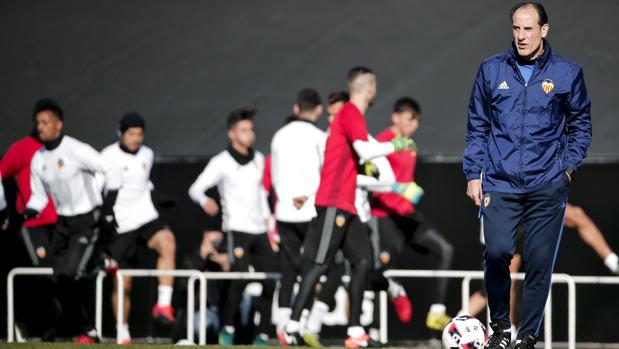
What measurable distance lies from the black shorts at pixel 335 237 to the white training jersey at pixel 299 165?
64.7 inches

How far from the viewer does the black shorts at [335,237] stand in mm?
12859

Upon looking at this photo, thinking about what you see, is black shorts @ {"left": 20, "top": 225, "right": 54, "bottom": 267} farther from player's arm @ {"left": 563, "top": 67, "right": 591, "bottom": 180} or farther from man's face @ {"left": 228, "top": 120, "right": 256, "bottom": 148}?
player's arm @ {"left": 563, "top": 67, "right": 591, "bottom": 180}

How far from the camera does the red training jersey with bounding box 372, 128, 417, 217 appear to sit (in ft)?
51.1

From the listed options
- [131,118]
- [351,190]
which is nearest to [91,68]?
[131,118]

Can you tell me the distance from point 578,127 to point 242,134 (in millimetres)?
6865

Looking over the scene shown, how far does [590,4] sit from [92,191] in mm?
7640

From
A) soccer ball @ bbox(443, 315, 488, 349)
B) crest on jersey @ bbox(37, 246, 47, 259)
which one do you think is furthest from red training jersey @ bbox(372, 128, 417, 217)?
soccer ball @ bbox(443, 315, 488, 349)

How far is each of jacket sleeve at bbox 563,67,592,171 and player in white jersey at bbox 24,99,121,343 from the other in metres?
6.12

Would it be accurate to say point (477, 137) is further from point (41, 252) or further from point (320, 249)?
point (41, 252)

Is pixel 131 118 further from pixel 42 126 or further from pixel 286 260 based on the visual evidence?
pixel 286 260

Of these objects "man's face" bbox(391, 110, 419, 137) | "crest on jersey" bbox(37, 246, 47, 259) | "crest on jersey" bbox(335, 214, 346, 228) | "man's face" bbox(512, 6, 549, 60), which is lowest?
"crest on jersey" bbox(37, 246, 47, 259)

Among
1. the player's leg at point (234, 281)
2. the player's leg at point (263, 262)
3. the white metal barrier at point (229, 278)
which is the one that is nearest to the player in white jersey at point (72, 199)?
the white metal barrier at point (229, 278)

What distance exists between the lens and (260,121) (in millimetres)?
18094

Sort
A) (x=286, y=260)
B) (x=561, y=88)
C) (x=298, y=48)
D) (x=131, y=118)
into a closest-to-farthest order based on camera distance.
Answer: (x=561, y=88), (x=286, y=260), (x=131, y=118), (x=298, y=48)
